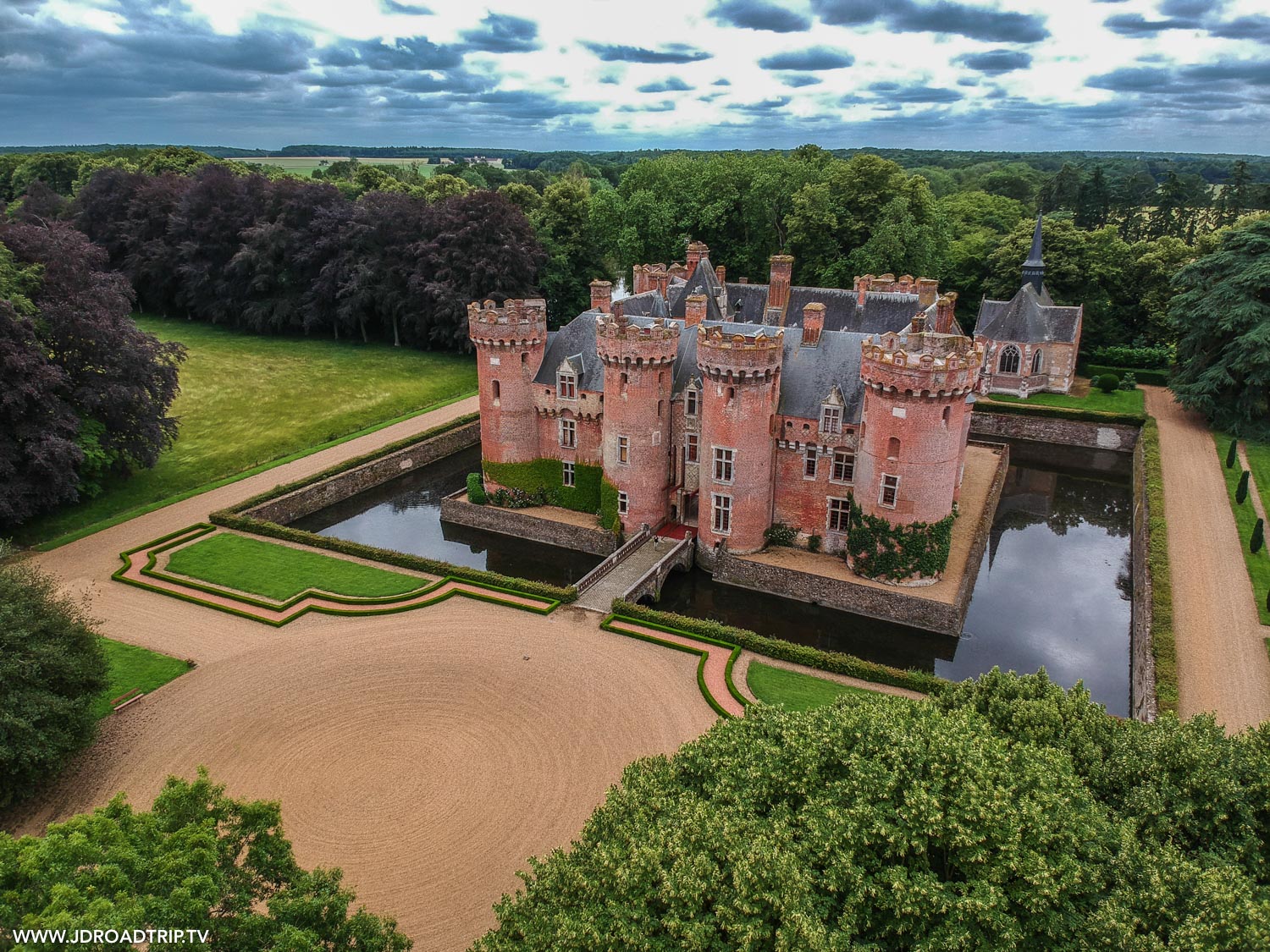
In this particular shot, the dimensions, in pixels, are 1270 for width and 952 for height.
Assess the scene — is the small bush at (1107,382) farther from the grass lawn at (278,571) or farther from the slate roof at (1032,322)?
the grass lawn at (278,571)

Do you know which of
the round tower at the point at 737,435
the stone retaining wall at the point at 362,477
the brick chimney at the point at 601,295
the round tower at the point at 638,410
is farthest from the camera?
the brick chimney at the point at 601,295

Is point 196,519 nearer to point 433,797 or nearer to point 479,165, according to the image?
point 433,797

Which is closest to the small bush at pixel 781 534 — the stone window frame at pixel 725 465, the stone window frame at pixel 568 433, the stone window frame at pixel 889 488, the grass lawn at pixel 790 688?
the stone window frame at pixel 725 465

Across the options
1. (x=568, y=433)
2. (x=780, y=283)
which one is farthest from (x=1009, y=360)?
(x=568, y=433)

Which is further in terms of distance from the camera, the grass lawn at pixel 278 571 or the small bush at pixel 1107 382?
the small bush at pixel 1107 382

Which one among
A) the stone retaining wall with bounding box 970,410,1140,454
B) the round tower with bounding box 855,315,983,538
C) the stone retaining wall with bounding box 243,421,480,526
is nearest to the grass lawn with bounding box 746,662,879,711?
the round tower with bounding box 855,315,983,538

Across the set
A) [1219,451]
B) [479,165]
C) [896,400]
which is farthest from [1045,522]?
[479,165]
